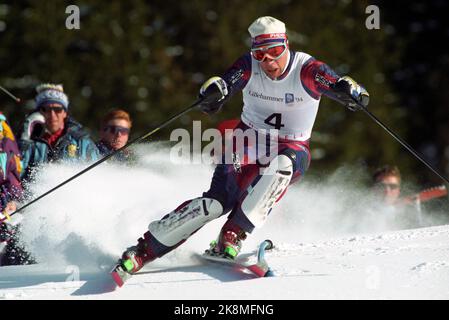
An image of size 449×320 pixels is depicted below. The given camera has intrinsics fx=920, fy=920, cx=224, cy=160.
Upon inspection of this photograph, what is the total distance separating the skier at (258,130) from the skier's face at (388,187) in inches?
115

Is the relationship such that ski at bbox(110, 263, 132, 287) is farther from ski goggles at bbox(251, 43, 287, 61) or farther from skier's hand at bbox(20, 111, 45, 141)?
skier's hand at bbox(20, 111, 45, 141)

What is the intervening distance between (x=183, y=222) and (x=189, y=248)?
0.71m

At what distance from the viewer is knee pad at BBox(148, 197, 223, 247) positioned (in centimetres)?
586

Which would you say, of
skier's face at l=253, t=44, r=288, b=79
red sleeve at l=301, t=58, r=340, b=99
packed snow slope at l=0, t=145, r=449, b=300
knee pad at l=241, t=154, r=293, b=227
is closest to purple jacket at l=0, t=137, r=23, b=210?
packed snow slope at l=0, t=145, r=449, b=300

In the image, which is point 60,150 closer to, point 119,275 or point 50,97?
point 50,97

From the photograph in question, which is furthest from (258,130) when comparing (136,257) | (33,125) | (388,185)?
(388,185)

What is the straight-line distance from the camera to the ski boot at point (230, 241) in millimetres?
5918

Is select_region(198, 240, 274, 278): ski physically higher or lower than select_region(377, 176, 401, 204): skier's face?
lower

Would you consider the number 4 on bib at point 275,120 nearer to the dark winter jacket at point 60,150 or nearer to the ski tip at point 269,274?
the ski tip at point 269,274

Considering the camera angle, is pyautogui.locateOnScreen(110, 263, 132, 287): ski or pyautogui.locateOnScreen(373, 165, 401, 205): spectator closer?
pyautogui.locateOnScreen(110, 263, 132, 287): ski

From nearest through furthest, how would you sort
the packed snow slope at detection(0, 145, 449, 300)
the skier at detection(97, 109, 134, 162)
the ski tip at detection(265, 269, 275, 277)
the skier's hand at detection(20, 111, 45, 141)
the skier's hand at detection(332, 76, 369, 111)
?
the packed snow slope at detection(0, 145, 449, 300) < the ski tip at detection(265, 269, 275, 277) < the skier's hand at detection(332, 76, 369, 111) < the skier at detection(97, 109, 134, 162) < the skier's hand at detection(20, 111, 45, 141)

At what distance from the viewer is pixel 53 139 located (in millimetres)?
7535

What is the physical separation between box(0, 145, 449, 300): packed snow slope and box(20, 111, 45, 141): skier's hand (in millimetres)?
666
